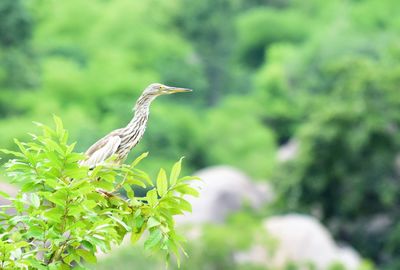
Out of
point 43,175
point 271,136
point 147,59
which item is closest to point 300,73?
point 271,136

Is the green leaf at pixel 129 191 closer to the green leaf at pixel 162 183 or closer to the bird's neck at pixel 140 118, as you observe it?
the green leaf at pixel 162 183

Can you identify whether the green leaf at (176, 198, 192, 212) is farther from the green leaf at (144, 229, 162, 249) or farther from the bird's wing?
the bird's wing

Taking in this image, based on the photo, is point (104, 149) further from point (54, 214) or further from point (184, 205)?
point (54, 214)

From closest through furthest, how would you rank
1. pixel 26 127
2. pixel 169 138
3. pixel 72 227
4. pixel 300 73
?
pixel 72 227 < pixel 26 127 < pixel 169 138 < pixel 300 73

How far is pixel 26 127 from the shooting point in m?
57.8

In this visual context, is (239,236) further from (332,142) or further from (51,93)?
(51,93)

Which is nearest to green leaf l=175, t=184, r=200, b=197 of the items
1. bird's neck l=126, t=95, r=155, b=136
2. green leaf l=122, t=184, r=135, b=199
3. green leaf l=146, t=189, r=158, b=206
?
green leaf l=146, t=189, r=158, b=206

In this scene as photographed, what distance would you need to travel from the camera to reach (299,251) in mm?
37219

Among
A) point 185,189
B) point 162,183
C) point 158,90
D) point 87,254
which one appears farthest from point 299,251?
point 87,254

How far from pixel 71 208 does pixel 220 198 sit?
3617 centimetres

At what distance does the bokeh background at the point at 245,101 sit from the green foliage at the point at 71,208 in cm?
2586

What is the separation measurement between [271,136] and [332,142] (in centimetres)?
2379

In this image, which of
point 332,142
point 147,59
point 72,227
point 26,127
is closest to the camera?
point 72,227

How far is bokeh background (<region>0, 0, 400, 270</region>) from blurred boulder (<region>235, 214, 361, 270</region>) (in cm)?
6
